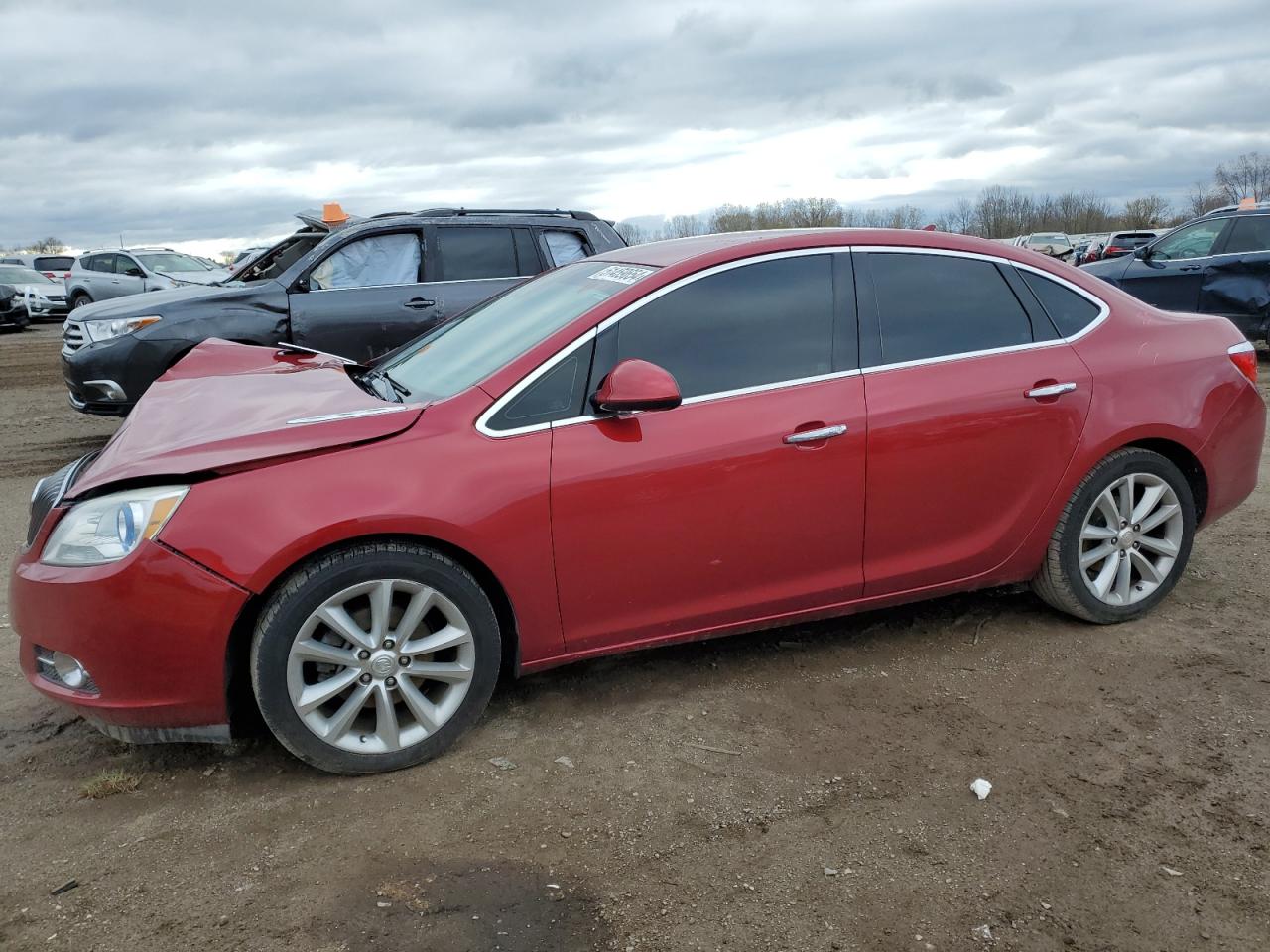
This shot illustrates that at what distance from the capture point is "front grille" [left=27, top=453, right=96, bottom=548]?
3250mm

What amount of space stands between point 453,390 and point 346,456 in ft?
1.66

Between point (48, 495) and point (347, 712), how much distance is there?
1244mm

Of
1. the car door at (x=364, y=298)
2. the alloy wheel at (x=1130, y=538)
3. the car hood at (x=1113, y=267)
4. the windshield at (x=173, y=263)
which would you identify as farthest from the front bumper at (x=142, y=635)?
the windshield at (x=173, y=263)

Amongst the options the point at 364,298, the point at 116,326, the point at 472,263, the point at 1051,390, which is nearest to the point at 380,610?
the point at 1051,390

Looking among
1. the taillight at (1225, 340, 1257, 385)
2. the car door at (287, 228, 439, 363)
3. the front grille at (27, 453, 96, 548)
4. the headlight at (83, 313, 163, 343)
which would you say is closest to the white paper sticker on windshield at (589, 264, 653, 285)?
the front grille at (27, 453, 96, 548)

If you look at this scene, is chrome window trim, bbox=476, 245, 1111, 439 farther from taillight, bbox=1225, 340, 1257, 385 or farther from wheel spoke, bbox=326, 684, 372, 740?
wheel spoke, bbox=326, 684, 372, 740

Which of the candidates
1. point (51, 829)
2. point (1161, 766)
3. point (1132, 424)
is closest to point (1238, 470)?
point (1132, 424)

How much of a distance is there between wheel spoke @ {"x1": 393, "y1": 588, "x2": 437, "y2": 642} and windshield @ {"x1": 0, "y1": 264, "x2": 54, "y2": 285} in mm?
25861

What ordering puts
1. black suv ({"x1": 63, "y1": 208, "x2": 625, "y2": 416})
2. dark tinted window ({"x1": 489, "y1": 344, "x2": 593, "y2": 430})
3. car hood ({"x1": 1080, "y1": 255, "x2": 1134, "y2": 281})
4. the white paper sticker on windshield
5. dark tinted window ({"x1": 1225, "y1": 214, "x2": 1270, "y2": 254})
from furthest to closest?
car hood ({"x1": 1080, "y1": 255, "x2": 1134, "y2": 281}), dark tinted window ({"x1": 1225, "y1": 214, "x2": 1270, "y2": 254}), black suv ({"x1": 63, "y1": 208, "x2": 625, "y2": 416}), the white paper sticker on windshield, dark tinted window ({"x1": 489, "y1": 344, "x2": 593, "y2": 430})

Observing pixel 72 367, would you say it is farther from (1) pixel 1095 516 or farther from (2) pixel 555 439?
(1) pixel 1095 516

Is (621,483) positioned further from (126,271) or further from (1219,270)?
(126,271)

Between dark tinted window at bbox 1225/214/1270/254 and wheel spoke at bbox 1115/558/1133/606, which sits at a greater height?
dark tinted window at bbox 1225/214/1270/254

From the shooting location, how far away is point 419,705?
10.6 feet

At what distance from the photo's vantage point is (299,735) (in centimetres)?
313
